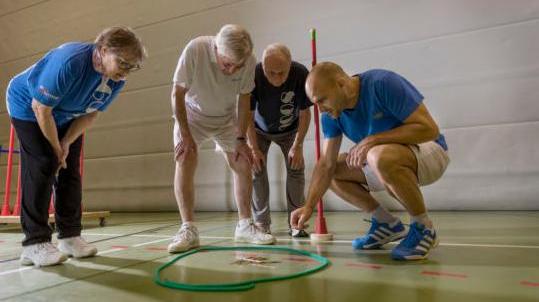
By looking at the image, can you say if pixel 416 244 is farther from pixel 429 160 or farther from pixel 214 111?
pixel 214 111

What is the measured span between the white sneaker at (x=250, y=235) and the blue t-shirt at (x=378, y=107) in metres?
0.70

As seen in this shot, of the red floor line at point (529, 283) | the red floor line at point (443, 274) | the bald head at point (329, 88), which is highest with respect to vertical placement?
the bald head at point (329, 88)

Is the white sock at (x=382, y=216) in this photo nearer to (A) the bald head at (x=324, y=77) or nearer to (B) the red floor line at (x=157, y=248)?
(A) the bald head at (x=324, y=77)

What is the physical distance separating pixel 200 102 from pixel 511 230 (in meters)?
1.88

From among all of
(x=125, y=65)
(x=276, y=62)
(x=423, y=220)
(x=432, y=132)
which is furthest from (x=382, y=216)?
(x=125, y=65)

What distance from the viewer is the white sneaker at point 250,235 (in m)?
2.17

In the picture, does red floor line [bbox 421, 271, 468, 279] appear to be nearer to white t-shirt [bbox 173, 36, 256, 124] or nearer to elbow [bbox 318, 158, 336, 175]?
elbow [bbox 318, 158, 336, 175]

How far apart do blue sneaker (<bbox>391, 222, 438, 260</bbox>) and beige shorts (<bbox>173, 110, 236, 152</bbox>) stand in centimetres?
107

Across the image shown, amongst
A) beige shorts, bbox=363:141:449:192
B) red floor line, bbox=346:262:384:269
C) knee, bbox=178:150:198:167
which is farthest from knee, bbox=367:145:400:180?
knee, bbox=178:150:198:167

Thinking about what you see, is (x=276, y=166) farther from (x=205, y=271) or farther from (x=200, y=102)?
(x=205, y=271)

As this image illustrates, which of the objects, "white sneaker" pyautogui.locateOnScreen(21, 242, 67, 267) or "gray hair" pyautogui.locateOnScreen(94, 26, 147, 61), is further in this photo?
"white sneaker" pyautogui.locateOnScreen(21, 242, 67, 267)

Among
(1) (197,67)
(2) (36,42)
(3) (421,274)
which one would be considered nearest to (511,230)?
(3) (421,274)

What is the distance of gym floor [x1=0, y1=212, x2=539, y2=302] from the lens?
122 centimetres

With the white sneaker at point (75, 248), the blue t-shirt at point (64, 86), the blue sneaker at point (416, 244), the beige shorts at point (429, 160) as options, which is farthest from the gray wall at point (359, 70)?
the blue t-shirt at point (64, 86)
